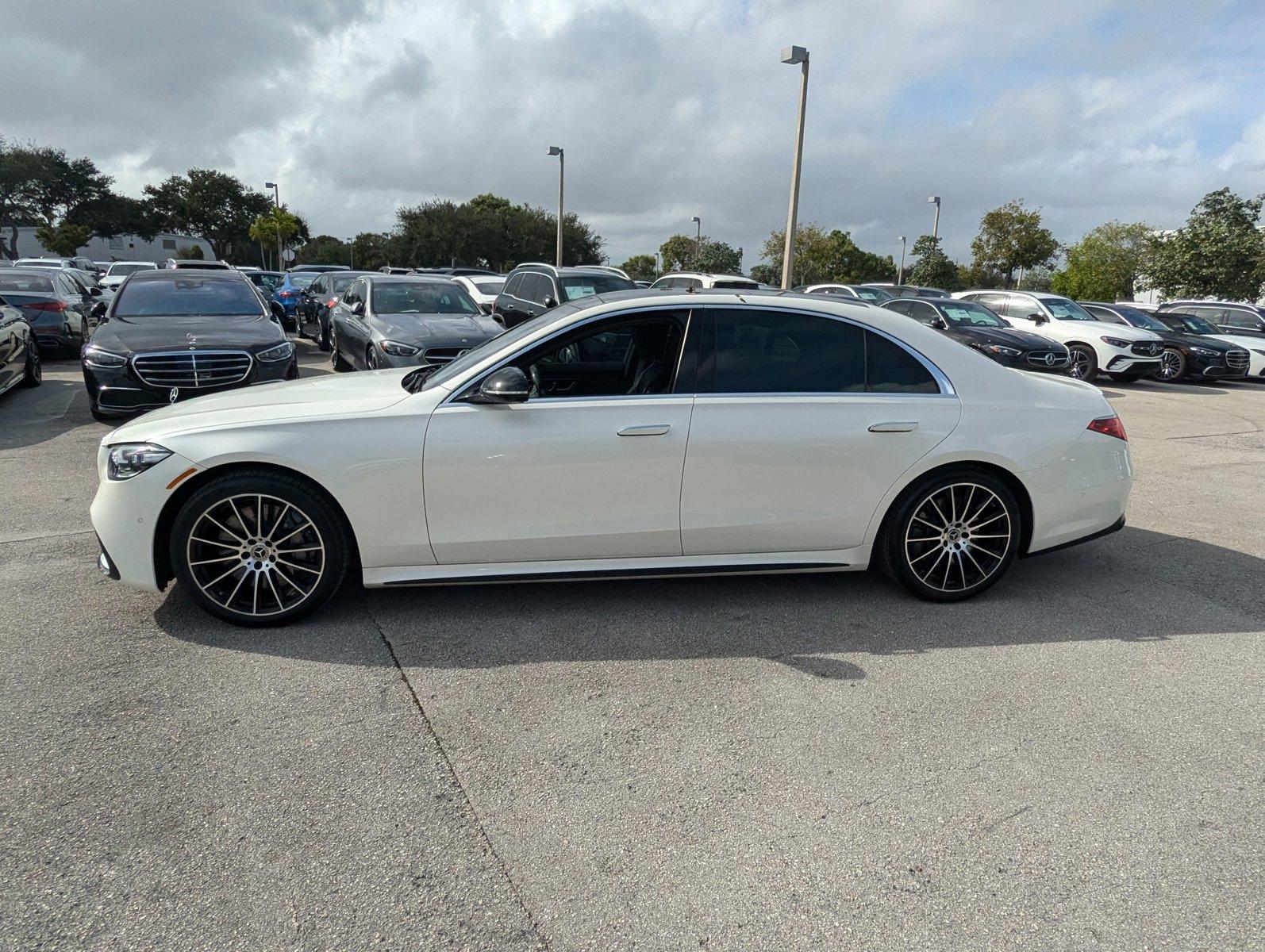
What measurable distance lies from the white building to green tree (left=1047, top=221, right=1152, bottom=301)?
184 ft

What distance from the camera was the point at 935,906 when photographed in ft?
8.13

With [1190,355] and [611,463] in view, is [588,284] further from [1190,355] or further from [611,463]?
[1190,355]

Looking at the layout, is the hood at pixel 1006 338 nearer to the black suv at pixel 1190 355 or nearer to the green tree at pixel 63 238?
the black suv at pixel 1190 355

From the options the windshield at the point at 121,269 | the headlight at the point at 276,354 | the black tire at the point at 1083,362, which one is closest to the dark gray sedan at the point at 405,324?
the headlight at the point at 276,354

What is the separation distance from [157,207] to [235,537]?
3077 inches

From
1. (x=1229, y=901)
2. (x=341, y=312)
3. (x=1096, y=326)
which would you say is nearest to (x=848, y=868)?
(x=1229, y=901)

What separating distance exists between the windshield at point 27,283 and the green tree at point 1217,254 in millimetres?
34473

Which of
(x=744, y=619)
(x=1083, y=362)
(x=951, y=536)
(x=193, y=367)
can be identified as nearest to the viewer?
(x=744, y=619)

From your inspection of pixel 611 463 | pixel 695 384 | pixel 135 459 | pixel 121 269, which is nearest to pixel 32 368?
pixel 135 459

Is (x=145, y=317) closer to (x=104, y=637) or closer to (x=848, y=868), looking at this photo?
(x=104, y=637)

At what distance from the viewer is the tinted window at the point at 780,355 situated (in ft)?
14.4

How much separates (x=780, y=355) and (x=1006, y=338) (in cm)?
1243

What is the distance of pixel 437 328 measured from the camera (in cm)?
1012

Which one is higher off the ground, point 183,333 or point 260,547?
point 183,333
